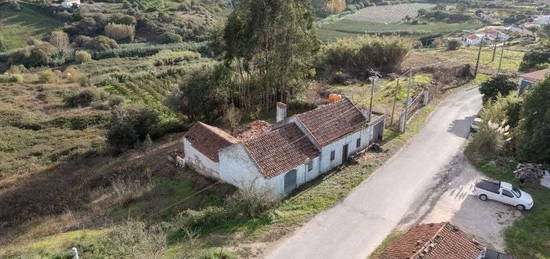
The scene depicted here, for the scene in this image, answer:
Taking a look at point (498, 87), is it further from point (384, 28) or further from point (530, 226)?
point (384, 28)

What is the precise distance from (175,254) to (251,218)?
4.70 meters

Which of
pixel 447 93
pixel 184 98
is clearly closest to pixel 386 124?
pixel 447 93

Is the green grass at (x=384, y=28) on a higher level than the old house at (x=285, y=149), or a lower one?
lower

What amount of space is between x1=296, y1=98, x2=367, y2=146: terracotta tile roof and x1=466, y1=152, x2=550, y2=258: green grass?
338 inches

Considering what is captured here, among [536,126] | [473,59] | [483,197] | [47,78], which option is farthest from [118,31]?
[483,197]

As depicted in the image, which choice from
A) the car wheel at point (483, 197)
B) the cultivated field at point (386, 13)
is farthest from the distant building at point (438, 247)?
the cultivated field at point (386, 13)

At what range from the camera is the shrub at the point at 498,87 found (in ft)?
125

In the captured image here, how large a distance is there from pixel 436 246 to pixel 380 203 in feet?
21.3

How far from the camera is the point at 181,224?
2230 centimetres

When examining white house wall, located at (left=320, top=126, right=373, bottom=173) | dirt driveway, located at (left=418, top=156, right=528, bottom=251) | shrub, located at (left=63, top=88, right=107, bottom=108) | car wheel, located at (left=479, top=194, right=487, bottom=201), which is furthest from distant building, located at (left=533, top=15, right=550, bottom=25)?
shrub, located at (left=63, top=88, right=107, bottom=108)

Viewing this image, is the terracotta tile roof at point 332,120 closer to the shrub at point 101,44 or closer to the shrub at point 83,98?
the shrub at point 83,98

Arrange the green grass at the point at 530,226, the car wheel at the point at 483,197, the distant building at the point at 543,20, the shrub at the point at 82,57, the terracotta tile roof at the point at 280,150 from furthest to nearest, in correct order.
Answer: the distant building at the point at 543,20 < the shrub at the point at 82,57 < the car wheel at the point at 483,197 < the terracotta tile roof at the point at 280,150 < the green grass at the point at 530,226

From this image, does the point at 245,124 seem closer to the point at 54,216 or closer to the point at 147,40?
the point at 54,216

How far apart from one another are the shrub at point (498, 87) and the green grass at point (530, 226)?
11.7 m
